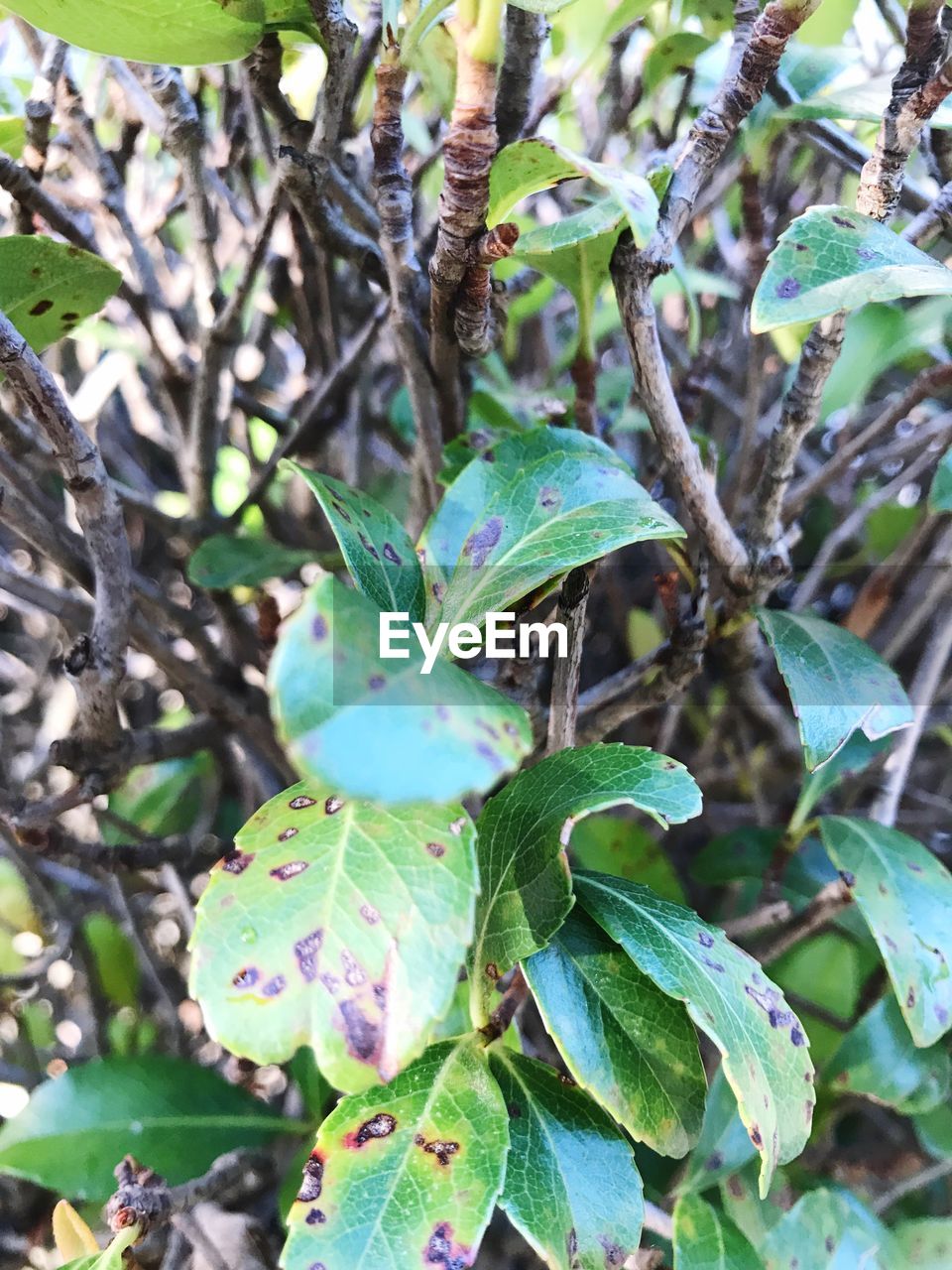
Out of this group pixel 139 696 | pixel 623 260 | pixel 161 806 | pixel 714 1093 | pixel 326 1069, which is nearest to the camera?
pixel 326 1069

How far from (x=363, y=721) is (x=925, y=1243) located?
0.61 m

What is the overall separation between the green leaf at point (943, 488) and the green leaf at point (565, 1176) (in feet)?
1.41

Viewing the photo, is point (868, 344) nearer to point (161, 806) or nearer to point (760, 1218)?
point (760, 1218)

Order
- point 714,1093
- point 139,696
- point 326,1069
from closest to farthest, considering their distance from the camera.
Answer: point 326,1069 < point 714,1093 < point 139,696

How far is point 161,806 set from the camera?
962mm

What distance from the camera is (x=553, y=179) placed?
1.41ft

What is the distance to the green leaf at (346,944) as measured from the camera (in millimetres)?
332

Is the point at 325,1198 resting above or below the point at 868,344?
below

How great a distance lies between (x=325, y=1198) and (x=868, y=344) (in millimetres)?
635

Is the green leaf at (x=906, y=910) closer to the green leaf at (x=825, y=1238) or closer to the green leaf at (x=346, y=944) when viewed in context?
the green leaf at (x=825, y=1238)

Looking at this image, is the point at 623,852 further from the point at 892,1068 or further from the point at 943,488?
the point at 943,488

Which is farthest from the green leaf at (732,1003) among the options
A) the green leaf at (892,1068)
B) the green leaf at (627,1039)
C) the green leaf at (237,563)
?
the green leaf at (237,563)

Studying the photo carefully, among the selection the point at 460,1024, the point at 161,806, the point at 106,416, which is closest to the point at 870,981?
the point at 460,1024

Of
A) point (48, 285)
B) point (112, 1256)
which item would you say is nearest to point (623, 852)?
point (112, 1256)
